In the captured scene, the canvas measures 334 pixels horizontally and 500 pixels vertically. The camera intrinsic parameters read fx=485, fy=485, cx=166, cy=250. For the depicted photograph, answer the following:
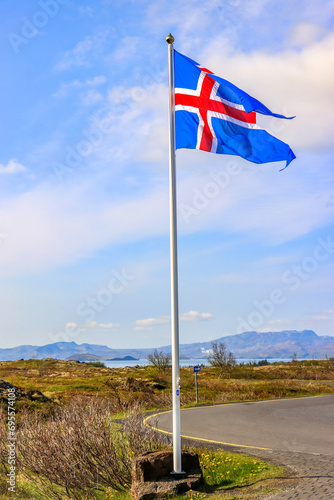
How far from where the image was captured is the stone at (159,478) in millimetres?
8516

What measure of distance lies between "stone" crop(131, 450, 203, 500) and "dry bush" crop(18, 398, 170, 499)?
120cm

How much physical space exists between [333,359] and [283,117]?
7766 centimetres

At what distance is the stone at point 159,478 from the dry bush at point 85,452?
1.20m

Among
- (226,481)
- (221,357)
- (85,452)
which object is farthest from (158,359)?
(226,481)

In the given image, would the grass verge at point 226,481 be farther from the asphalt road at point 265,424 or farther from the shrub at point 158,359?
the shrub at point 158,359

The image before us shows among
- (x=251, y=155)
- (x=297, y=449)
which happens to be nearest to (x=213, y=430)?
(x=297, y=449)

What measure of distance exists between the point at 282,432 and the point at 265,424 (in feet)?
7.12

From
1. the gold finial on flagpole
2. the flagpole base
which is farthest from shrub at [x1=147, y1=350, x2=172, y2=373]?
the gold finial on flagpole

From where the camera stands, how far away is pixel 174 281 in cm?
957

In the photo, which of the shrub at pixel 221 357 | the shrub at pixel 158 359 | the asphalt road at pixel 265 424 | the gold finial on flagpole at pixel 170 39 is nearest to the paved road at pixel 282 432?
the asphalt road at pixel 265 424

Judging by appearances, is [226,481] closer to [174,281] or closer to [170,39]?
[174,281]

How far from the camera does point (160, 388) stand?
129 ft

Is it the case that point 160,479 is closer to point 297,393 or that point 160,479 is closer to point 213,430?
point 213,430

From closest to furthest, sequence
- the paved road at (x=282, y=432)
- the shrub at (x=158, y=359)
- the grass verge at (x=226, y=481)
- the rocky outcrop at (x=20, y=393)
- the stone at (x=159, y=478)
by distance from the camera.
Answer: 1. the stone at (x=159, y=478)
2. the grass verge at (x=226, y=481)
3. the paved road at (x=282, y=432)
4. the rocky outcrop at (x=20, y=393)
5. the shrub at (x=158, y=359)
